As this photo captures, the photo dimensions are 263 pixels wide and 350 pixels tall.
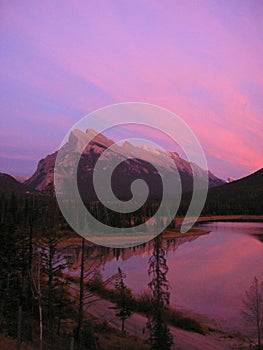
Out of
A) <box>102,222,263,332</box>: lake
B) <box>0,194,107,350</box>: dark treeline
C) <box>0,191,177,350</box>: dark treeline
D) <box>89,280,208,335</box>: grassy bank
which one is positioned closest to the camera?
<box>0,191,177,350</box>: dark treeline

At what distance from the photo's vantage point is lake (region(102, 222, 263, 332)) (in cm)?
2708

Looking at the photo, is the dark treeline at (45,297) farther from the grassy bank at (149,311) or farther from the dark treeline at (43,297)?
the grassy bank at (149,311)

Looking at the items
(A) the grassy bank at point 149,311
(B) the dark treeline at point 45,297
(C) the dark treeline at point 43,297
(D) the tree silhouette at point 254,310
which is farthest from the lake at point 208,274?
(C) the dark treeline at point 43,297

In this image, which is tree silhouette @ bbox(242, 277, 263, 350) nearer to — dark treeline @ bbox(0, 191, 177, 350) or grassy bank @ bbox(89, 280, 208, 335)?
grassy bank @ bbox(89, 280, 208, 335)

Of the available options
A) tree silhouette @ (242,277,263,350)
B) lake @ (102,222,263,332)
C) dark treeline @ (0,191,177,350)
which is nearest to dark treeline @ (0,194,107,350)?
dark treeline @ (0,191,177,350)

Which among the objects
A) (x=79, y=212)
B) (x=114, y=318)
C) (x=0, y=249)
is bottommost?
(x=114, y=318)

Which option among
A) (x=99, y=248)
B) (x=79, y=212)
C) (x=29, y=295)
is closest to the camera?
(x=79, y=212)

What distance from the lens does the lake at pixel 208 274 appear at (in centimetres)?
2708

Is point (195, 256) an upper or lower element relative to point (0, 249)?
lower

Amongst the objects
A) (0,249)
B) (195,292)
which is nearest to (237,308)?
(195,292)

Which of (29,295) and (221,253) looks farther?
(221,253)

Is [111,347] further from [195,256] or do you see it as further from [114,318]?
[195,256]

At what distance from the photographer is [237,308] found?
87.9ft

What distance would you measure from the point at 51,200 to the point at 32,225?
30.9 feet
